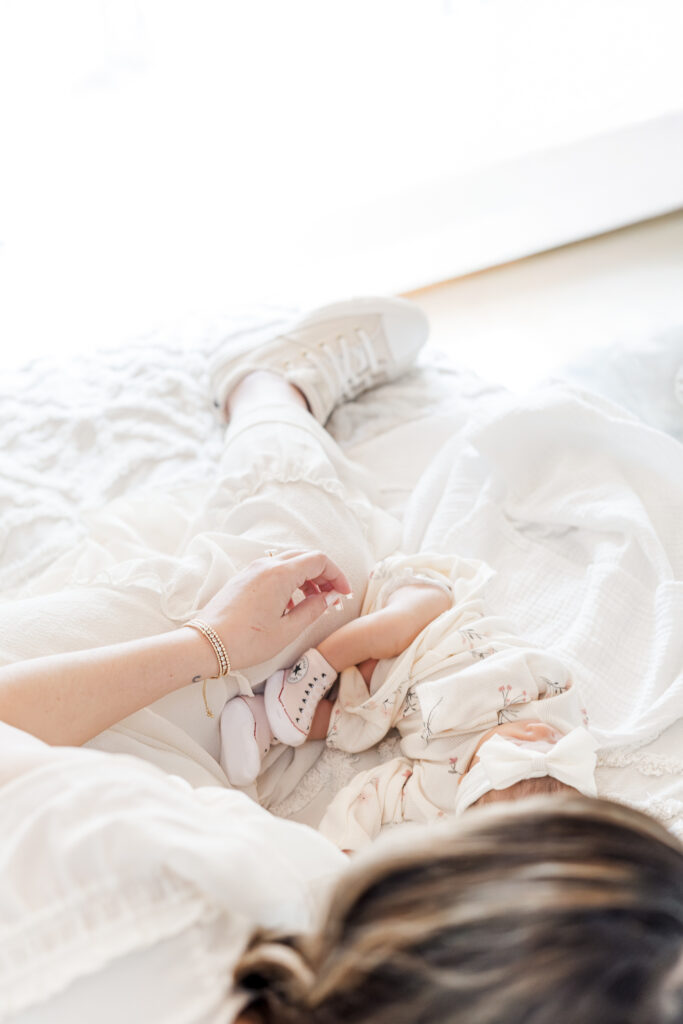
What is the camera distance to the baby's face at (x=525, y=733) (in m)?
0.96

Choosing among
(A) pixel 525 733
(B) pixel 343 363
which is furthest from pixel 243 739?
(B) pixel 343 363

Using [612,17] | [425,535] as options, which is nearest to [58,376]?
[425,535]

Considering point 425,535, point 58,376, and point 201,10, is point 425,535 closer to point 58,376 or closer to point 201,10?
point 58,376

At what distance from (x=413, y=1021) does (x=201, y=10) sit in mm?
2022

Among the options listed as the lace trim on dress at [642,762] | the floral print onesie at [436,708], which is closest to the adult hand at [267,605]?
the floral print onesie at [436,708]

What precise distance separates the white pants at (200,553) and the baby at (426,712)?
48mm

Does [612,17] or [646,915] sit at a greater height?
[612,17]

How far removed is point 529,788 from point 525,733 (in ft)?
0.30

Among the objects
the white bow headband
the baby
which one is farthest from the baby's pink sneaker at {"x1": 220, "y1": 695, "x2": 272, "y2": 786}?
the white bow headband

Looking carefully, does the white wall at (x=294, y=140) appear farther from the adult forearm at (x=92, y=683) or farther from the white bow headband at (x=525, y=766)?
the white bow headband at (x=525, y=766)

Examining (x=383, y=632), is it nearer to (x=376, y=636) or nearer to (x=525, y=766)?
(x=376, y=636)

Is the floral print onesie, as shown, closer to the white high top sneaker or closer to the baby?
the baby

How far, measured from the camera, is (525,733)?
3.17 feet

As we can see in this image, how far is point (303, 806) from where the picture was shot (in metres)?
1.05
